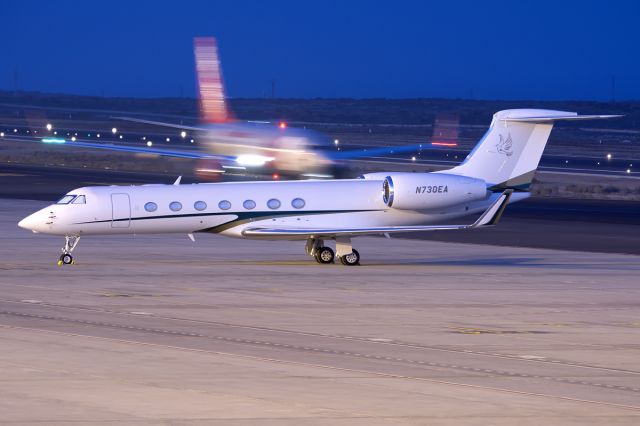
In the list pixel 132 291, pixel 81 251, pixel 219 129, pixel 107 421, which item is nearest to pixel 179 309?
pixel 132 291

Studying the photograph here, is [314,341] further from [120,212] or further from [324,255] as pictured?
[324,255]

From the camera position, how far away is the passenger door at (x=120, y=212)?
1238 inches

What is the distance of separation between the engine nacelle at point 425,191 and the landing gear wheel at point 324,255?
6.91 ft

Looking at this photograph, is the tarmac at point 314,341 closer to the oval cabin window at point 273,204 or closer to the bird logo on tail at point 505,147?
the oval cabin window at point 273,204

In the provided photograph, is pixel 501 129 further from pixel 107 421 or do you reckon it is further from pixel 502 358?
pixel 107 421

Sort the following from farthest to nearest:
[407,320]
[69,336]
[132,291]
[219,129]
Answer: [219,129] → [132,291] → [407,320] → [69,336]

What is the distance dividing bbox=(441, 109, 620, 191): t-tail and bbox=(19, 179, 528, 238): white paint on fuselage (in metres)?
1.35

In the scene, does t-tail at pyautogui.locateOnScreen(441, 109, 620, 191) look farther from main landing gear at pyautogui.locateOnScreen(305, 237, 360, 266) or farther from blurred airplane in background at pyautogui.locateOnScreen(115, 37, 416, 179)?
blurred airplane in background at pyautogui.locateOnScreen(115, 37, 416, 179)

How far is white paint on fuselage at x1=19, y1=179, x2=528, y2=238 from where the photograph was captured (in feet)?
103

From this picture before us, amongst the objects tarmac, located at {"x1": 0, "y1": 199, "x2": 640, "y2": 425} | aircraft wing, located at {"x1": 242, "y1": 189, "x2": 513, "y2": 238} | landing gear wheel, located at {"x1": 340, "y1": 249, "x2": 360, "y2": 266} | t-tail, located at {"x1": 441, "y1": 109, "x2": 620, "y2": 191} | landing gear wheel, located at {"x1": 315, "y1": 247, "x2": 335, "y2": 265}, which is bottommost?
Answer: tarmac, located at {"x1": 0, "y1": 199, "x2": 640, "y2": 425}

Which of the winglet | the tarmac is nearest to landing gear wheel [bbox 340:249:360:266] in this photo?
the tarmac

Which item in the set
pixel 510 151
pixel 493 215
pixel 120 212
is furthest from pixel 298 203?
pixel 510 151

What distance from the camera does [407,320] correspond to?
22047mm

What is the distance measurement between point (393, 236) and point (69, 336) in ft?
76.4
